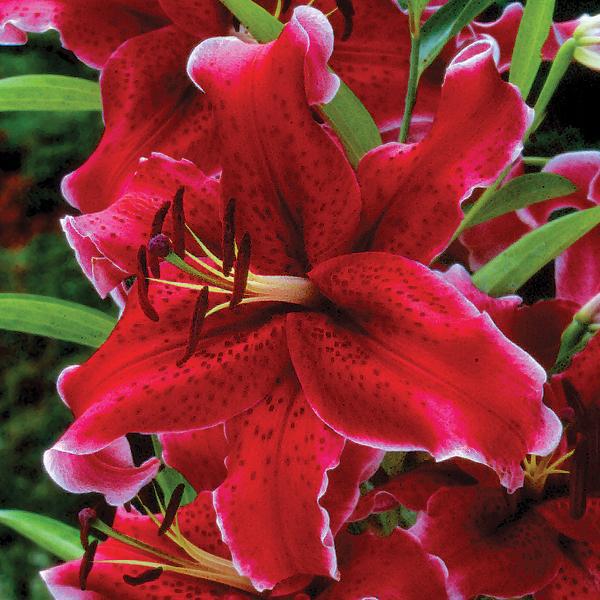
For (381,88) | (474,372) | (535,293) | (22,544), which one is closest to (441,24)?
(381,88)

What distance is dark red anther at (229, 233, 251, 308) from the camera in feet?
1.49

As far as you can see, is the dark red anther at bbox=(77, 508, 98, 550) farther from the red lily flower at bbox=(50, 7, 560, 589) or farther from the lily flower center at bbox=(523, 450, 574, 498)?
the lily flower center at bbox=(523, 450, 574, 498)

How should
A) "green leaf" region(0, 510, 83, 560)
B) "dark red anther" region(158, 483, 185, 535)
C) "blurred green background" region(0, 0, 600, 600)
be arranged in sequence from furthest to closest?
"blurred green background" region(0, 0, 600, 600) → "green leaf" region(0, 510, 83, 560) → "dark red anther" region(158, 483, 185, 535)

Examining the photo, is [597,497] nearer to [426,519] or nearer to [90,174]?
[426,519]

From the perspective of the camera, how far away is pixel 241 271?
456 mm

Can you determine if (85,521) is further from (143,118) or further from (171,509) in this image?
(143,118)

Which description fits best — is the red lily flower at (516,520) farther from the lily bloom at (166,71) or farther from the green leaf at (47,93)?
the green leaf at (47,93)

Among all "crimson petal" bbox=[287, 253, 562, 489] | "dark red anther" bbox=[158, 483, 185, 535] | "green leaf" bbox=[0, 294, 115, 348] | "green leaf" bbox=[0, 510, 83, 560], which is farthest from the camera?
"green leaf" bbox=[0, 510, 83, 560]

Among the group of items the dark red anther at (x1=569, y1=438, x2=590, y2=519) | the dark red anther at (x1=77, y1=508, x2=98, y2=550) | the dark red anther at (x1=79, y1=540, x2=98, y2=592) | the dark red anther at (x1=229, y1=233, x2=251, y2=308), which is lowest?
the dark red anther at (x1=79, y1=540, x2=98, y2=592)

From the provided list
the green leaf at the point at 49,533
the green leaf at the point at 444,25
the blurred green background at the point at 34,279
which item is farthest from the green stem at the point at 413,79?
the blurred green background at the point at 34,279

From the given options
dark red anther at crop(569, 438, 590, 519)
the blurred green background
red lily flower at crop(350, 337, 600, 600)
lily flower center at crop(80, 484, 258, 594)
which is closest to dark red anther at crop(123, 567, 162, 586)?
lily flower center at crop(80, 484, 258, 594)

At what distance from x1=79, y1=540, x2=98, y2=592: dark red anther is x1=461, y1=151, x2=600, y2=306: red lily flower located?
0.28 meters

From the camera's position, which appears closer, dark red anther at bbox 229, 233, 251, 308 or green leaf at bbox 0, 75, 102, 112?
dark red anther at bbox 229, 233, 251, 308

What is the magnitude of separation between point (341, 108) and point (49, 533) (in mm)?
423
